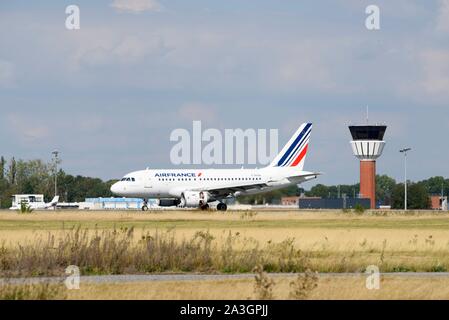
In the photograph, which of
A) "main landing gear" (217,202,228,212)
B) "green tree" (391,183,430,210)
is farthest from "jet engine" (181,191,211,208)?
"green tree" (391,183,430,210)

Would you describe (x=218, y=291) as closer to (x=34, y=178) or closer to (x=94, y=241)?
(x=94, y=241)

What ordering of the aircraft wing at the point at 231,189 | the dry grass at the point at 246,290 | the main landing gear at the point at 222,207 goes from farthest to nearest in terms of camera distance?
1. the aircraft wing at the point at 231,189
2. the main landing gear at the point at 222,207
3. the dry grass at the point at 246,290

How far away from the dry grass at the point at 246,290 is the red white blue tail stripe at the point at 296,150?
3217 inches

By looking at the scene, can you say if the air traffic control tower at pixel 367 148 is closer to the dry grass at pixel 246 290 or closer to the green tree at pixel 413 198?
the green tree at pixel 413 198

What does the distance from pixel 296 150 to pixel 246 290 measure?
8549 cm

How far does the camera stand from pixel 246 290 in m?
24.5

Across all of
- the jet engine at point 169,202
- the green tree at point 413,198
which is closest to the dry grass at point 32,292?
the jet engine at point 169,202

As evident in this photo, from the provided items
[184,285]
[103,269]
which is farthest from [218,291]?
[103,269]

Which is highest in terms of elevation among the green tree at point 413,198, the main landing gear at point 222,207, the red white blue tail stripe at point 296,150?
the red white blue tail stripe at point 296,150

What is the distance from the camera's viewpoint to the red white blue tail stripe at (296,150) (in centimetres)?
10869

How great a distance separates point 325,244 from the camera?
41031 mm

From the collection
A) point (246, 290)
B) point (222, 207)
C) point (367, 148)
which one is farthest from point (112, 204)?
point (246, 290)
